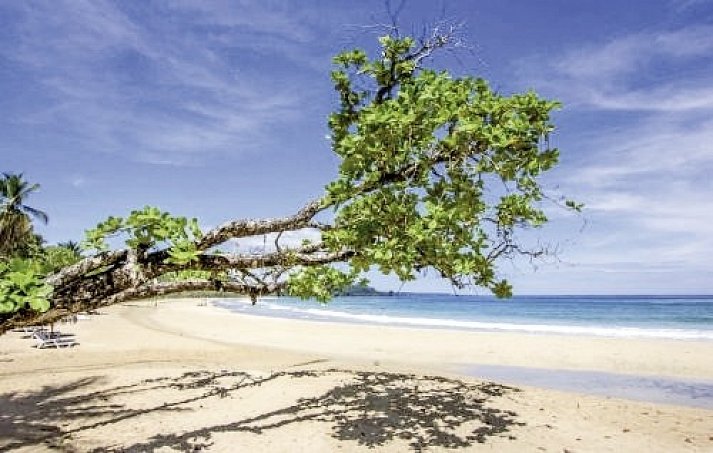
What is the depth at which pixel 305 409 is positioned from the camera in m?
12.3

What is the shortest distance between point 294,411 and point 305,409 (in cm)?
29

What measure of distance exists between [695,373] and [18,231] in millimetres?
50883

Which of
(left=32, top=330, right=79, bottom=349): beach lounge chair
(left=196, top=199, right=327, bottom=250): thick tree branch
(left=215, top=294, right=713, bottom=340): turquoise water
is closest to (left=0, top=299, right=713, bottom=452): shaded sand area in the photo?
(left=32, top=330, right=79, bottom=349): beach lounge chair

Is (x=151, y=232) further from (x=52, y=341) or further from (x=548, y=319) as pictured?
(x=548, y=319)

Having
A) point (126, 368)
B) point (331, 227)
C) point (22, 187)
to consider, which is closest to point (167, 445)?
point (331, 227)

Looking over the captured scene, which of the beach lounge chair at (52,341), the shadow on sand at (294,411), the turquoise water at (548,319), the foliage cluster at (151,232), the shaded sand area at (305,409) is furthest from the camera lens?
the turquoise water at (548,319)

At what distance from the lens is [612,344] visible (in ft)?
103

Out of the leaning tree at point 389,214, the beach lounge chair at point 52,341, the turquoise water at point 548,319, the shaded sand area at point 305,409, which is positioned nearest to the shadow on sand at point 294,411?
the shaded sand area at point 305,409

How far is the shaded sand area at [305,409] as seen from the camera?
1009cm

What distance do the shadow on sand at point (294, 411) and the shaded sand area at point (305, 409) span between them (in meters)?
0.04

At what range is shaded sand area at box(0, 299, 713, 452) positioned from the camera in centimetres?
1009

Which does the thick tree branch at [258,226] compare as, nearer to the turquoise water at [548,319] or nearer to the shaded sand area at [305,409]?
the shaded sand area at [305,409]

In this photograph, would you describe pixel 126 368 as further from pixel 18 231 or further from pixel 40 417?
pixel 18 231

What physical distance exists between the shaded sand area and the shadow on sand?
0.12 ft
